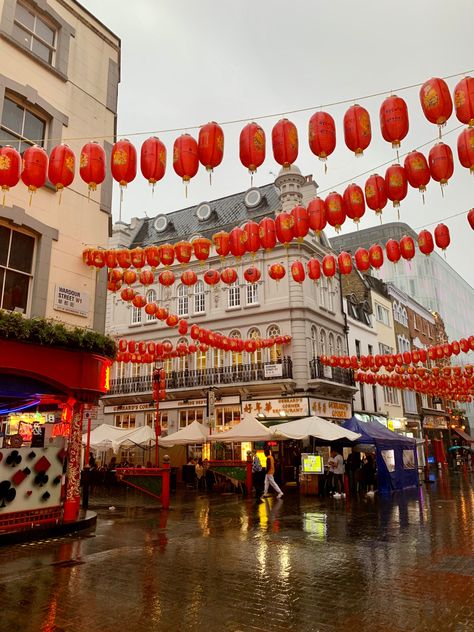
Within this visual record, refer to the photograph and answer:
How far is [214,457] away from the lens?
28.5 metres

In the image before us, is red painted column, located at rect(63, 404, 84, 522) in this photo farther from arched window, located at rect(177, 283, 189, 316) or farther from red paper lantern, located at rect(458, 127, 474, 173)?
arched window, located at rect(177, 283, 189, 316)

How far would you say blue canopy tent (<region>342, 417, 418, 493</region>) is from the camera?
66.7 ft

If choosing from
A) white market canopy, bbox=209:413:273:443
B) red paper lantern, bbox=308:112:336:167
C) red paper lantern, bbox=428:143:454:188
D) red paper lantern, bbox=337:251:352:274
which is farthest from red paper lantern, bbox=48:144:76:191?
white market canopy, bbox=209:413:273:443

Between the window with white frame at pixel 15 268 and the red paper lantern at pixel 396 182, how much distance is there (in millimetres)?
8754

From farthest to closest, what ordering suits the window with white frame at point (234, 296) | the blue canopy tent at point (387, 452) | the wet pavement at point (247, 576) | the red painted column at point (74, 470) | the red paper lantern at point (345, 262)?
the window with white frame at point (234, 296) < the blue canopy tent at point (387, 452) < the red paper lantern at point (345, 262) < the red painted column at point (74, 470) < the wet pavement at point (247, 576)

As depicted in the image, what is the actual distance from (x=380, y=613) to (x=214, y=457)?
78.1 feet

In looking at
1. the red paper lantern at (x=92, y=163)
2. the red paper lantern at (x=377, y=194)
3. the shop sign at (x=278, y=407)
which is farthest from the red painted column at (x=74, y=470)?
the shop sign at (x=278, y=407)

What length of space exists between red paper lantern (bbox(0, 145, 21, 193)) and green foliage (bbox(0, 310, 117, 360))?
275cm

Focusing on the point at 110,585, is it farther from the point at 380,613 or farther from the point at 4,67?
the point at 4,67

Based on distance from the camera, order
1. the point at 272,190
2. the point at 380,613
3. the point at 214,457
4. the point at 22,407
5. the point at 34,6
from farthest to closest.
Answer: the point at 272,190, the point at 214,457, the point at 22,407, the point at 34,6, the point at 380,613

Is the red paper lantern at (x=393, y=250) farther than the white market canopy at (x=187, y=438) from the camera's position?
No

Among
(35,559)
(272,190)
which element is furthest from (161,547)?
(272,190)

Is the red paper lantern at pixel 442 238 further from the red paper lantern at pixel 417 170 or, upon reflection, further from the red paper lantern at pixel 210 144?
the red paper lantern at pixel 210 144

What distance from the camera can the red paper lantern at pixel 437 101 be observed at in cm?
788
